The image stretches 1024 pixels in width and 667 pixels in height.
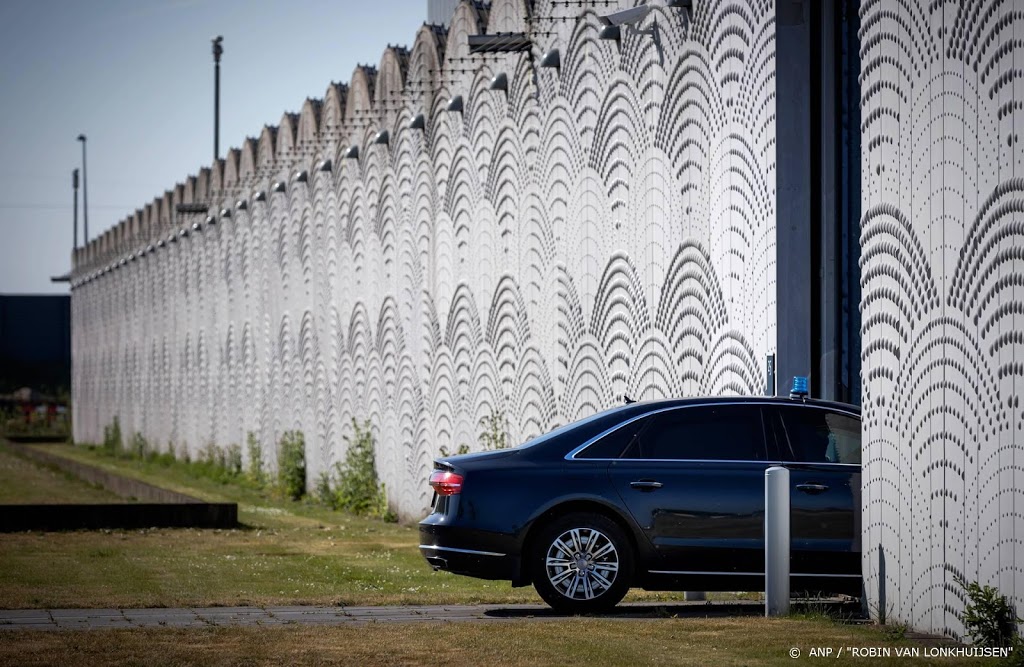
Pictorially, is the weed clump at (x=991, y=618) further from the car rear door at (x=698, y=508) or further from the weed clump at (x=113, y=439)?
the weed clump at (x=113, y=439)

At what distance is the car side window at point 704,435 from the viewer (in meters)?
12.4

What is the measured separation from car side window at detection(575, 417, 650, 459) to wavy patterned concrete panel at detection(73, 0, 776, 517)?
395 centimetres

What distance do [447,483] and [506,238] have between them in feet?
36.7

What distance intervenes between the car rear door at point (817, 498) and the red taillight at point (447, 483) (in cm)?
240

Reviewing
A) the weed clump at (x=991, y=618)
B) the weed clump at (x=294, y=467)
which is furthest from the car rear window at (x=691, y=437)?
the weed clump at (x=294, y=467)

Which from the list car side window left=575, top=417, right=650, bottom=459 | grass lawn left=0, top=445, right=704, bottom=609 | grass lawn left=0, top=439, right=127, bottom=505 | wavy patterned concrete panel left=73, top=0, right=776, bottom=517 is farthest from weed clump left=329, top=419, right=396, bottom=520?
car side window left=575, top=417, right=650, bottom=459

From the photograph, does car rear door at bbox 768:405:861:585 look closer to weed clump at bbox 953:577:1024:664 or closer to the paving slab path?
the paving slab path

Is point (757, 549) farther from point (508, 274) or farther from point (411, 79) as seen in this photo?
point (411, 79)

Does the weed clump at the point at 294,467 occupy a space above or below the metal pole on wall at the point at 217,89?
below

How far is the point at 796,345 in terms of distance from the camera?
52.6ft

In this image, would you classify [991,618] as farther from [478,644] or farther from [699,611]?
[699,611]

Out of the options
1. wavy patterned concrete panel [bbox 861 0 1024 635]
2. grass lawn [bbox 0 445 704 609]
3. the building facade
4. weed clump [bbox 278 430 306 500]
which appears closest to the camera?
wavy patterned concrete panel [bbox 861 0 1024 635]

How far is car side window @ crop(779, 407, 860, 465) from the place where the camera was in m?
12.5

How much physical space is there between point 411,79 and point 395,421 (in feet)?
18.7
